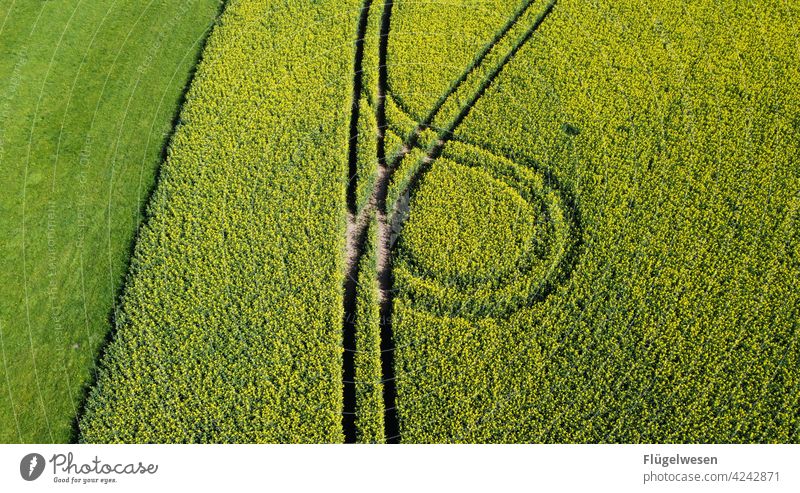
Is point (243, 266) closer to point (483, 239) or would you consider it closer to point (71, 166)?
point (71, 166)

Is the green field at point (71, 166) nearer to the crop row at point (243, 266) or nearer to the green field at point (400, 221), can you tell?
the green field at point (400, 221)
